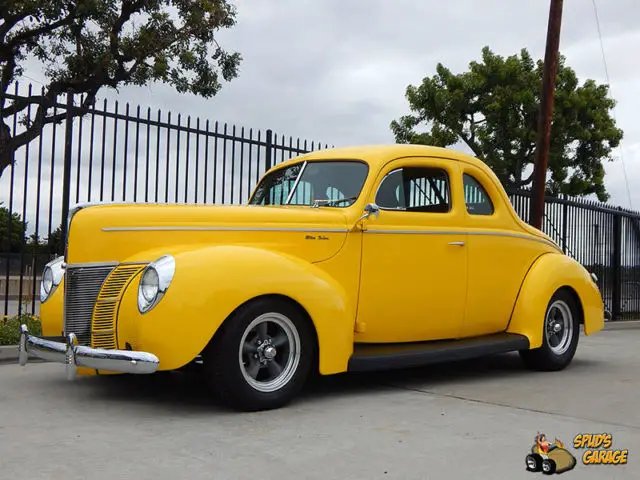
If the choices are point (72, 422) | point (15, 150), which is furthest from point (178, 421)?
point (15, 150)

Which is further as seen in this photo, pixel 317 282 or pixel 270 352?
pixel 317 282

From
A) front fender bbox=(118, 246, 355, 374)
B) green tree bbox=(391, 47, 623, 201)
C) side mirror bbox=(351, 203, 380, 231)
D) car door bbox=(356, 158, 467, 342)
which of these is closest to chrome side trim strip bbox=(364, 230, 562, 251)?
car door bbox=(356, 158, 467, 342)

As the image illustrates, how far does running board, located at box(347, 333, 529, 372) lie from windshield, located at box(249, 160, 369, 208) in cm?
117

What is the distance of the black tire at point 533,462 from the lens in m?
3.59

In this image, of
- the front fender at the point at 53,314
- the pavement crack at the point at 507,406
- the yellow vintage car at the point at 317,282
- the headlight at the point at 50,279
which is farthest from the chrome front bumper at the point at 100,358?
the pavement crack at the point at 507,406

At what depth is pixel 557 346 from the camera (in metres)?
6.96

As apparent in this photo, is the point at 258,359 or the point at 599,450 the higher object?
the point at 258,359

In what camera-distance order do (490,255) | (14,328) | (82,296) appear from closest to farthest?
(82,296)
(490,255)
(14,328)

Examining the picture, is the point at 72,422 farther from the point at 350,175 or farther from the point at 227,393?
the point at 350,175

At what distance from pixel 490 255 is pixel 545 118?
6529 millimetres

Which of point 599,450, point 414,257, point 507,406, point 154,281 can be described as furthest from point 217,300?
point 599,450

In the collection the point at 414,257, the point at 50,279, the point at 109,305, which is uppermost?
the point at 414,257

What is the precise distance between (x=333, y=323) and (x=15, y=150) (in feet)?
16.5

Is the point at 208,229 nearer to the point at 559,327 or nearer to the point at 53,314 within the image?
the point at 53,314
